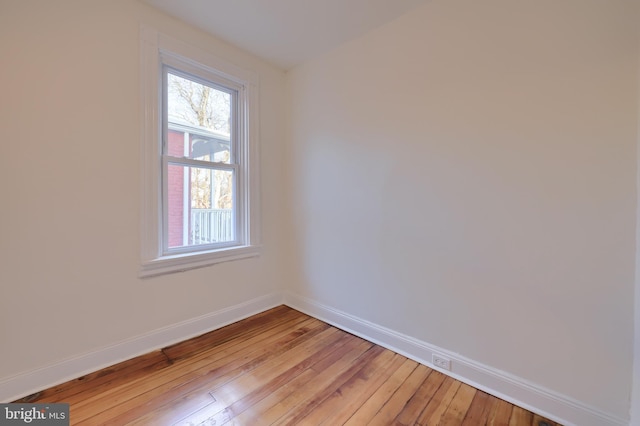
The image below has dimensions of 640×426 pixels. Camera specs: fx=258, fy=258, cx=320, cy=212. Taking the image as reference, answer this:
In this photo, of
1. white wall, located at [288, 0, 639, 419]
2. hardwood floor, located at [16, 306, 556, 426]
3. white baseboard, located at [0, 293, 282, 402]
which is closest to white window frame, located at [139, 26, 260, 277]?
white baseboard, located at [0, 293, 282, 402]

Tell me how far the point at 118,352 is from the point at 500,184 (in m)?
2.79

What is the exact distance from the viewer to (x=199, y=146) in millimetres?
2373

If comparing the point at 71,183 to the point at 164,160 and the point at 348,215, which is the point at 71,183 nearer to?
the point at 164,160

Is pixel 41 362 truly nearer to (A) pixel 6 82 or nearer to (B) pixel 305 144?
(A) pixel 6 82

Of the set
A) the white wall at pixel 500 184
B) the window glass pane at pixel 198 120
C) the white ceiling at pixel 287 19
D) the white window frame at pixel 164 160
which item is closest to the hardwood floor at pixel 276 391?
the white wall at pixel 500 184

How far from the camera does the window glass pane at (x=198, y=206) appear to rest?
2.21 metres

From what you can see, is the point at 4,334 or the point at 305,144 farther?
the point at 305,144

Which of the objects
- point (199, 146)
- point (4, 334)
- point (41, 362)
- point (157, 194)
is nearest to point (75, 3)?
point (199, 146)

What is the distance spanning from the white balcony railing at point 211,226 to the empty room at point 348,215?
0.02 meters

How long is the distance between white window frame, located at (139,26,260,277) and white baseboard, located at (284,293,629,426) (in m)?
1.31

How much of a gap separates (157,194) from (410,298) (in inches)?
82.7

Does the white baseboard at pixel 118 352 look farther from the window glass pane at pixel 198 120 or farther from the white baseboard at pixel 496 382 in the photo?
the window glass pane at pixel 198 120

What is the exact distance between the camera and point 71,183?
1645 mm
